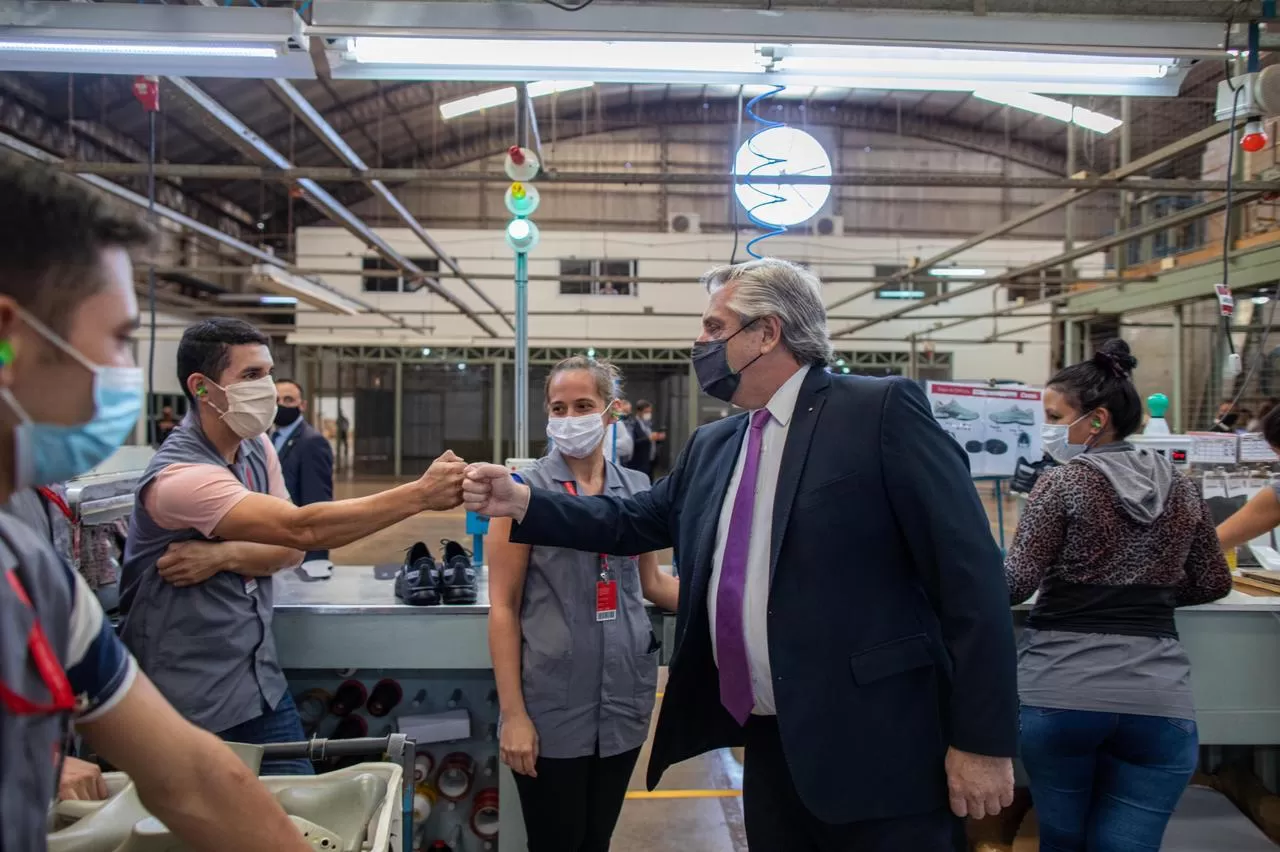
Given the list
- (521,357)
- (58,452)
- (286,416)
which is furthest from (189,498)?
(286,416)

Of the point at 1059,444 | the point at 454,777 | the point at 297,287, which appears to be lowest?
A: the point at 454,777

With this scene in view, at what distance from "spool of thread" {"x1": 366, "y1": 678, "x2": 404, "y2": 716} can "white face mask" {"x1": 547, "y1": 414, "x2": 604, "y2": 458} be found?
119cm

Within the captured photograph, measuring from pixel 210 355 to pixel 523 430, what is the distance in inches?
68.3

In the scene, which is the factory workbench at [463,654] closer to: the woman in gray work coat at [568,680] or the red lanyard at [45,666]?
the woman in gray work coat at [568,680]

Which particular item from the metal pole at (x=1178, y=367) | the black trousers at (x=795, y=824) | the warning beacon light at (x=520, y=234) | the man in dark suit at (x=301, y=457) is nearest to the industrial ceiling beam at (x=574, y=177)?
the warning beacon light at (x=520, y=234)

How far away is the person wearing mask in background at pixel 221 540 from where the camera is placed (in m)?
1.62

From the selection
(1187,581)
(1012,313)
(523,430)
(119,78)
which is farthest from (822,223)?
(1187,581)

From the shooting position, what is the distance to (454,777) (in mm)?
2539

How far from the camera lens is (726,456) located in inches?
61.8

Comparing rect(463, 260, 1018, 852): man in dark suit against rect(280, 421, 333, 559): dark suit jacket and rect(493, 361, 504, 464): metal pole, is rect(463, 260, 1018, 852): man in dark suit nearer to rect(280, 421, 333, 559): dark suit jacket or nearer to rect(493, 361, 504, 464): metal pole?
rect(280, 421, 333, 559): dark suit jacket

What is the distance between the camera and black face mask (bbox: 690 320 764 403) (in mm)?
1517

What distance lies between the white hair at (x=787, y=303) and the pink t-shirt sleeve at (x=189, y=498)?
116cm

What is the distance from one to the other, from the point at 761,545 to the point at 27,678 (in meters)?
1.07

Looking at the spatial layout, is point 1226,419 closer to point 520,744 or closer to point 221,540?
point 520,744
